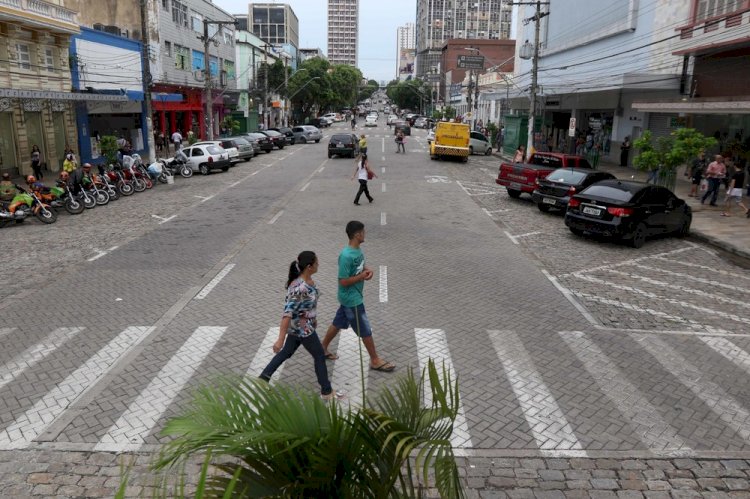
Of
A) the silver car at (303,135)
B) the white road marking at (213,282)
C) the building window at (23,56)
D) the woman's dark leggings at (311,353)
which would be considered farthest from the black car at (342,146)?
the woman's dark leggings at (311,353)

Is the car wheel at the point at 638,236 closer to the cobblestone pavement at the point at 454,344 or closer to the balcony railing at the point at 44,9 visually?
the cobblestone pavement at the point at 454,344

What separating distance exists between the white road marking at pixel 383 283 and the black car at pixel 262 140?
2963 centimetres

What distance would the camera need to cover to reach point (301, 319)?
643cm

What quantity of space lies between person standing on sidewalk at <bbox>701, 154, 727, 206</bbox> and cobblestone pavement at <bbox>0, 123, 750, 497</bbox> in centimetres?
559

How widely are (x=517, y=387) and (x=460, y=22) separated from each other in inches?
6859

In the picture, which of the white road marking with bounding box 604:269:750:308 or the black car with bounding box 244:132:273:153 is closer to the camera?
the white road marking with bounding box 604:269:750:308

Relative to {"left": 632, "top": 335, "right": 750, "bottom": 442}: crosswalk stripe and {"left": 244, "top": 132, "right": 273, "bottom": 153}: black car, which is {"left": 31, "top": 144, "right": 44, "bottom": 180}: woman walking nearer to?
{"left": 244, "top": 132, "right": 273, "bottom": 153}: black car

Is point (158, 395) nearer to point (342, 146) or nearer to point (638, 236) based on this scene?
point (638, 236)

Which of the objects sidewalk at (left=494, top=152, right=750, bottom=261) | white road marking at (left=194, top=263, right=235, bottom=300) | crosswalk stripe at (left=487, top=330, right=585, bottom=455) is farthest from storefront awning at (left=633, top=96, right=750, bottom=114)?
white road marking at (left=194, top=263, right=235, bottom=300)

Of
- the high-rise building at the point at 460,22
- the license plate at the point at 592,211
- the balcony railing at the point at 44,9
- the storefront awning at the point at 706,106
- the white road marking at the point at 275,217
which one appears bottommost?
the white road marking at the point at 275,217

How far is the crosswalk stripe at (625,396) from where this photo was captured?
5988 mm

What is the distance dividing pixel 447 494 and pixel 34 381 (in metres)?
6.39

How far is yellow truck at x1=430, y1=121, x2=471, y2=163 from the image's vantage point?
116 feet

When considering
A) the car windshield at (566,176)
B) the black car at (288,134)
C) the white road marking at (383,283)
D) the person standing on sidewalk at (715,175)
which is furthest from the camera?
the black car at (288,134)
